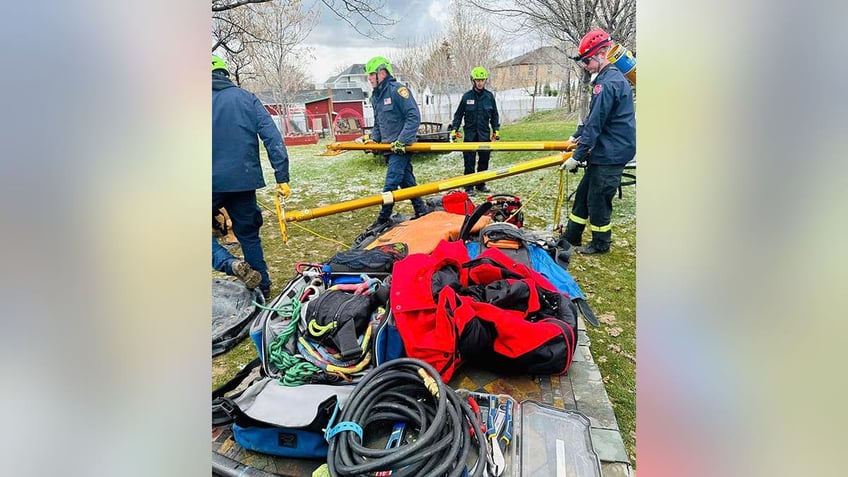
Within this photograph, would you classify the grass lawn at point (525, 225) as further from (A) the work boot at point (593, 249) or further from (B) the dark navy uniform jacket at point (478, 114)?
(B) the dark navy uniform jacket at point (478, 114)

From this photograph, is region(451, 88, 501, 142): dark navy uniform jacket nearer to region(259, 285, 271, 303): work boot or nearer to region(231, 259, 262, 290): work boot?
region(259, 285, 271, 303): work boot

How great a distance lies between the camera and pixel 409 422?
→ 1859 millimetres

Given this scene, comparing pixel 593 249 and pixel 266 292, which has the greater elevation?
pixel 593 249

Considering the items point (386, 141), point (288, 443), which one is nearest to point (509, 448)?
point (288, 443)

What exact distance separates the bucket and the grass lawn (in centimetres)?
151

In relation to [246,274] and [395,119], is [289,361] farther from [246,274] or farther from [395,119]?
[395,119]

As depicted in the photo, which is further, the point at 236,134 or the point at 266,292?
the point at 266,292

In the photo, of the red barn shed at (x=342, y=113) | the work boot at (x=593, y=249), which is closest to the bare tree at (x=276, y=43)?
the red barn shed at (x=342, y=113)

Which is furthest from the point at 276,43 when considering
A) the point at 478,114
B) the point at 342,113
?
the point at 342,113

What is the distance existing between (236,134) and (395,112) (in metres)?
2.73
